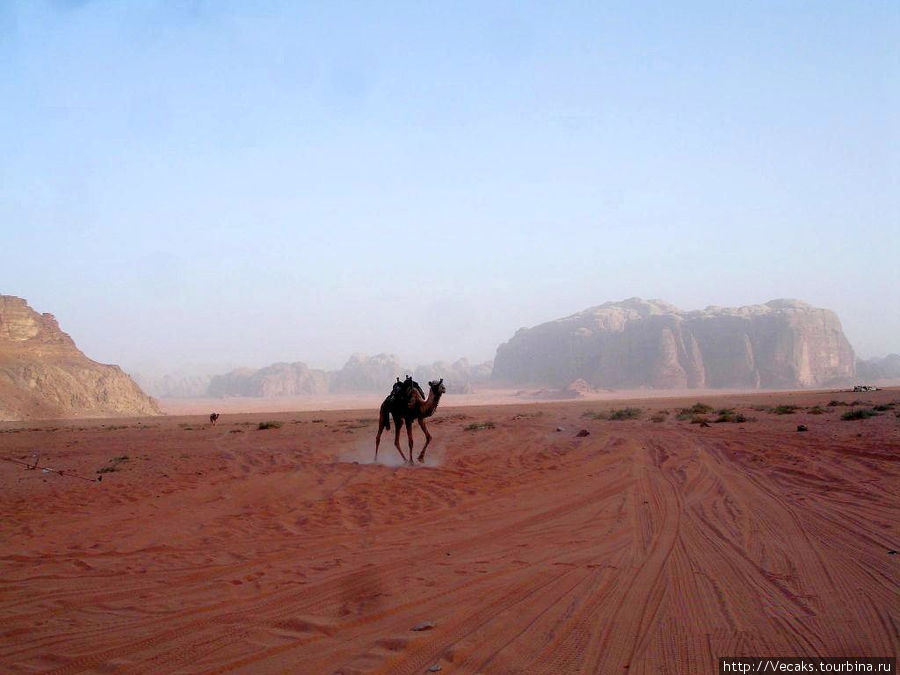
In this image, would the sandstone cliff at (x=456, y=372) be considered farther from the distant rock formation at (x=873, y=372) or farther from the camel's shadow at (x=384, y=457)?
the camel's shadow at (x=384, y=457)

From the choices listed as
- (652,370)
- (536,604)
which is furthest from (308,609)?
(652,370)

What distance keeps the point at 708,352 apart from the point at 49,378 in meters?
100.0

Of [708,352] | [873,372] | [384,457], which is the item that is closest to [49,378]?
[384,457]

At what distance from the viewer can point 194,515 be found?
Answer: 32.9 ft

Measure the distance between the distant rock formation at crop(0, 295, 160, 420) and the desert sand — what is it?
57698mm

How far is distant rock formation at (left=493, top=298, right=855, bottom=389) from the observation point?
101938 millimetres

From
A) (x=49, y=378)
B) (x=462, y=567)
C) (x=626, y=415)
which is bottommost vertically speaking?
(x=462, y=567)

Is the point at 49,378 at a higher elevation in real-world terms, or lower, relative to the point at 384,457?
higher

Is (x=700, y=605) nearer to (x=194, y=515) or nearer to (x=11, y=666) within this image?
(x=11, y=666)

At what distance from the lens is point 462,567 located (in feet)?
21.1

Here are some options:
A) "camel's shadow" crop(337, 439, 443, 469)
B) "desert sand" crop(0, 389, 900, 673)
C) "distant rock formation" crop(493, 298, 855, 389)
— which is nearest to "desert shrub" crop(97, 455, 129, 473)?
"desert sand" crop(0, 389, 900, 673)

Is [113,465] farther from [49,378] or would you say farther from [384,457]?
[49,378]

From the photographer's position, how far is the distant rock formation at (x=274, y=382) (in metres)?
140

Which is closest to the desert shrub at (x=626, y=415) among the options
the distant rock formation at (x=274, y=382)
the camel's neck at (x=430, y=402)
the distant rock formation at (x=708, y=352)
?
the camel's neck at (x=430, y=402)
